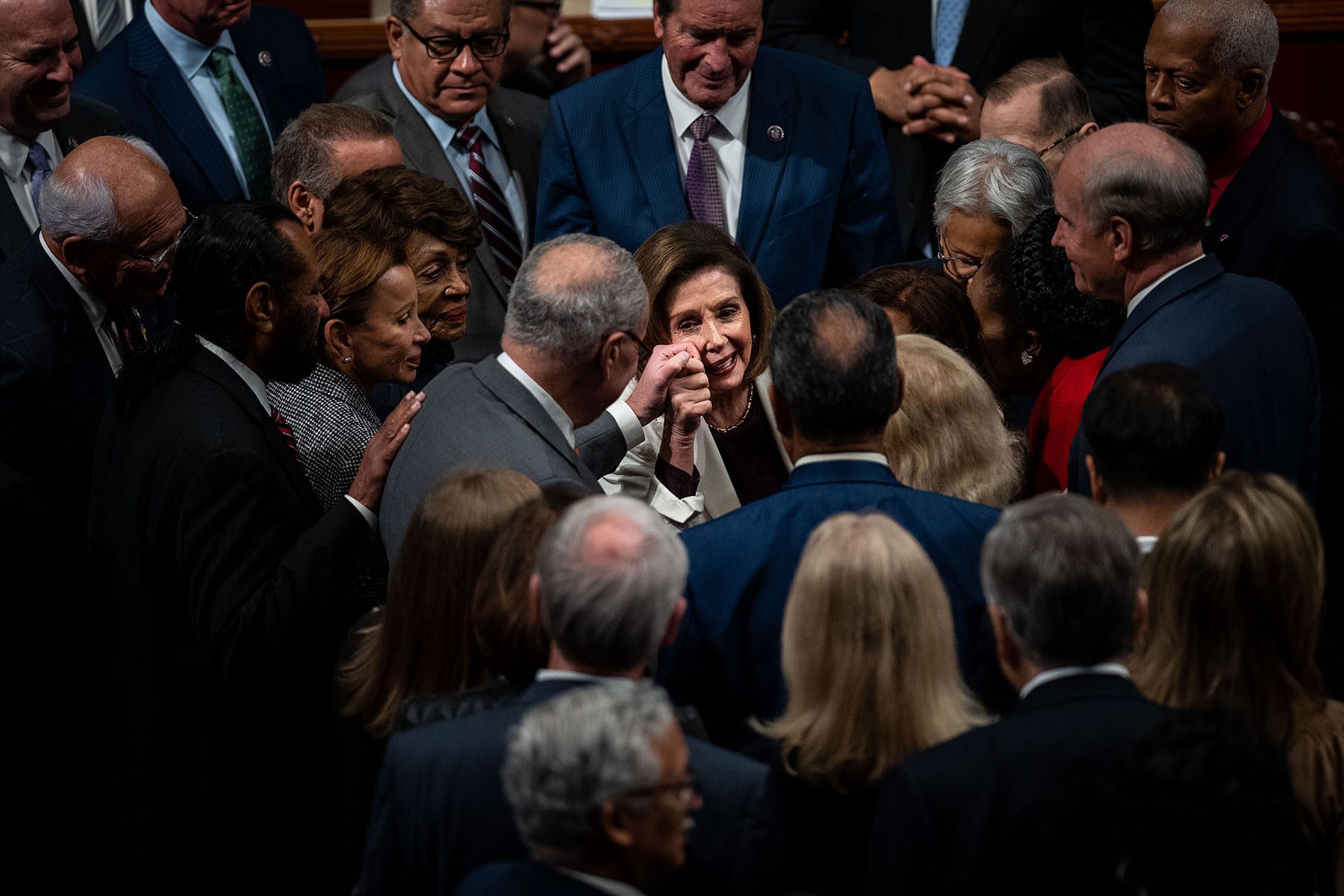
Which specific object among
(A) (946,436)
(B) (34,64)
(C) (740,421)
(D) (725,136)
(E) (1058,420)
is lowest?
(C) (740,421)

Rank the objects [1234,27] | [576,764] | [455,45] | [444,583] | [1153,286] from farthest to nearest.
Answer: [455,45]
[1234,27]
[1153,286]
[444,583]
[576,764]

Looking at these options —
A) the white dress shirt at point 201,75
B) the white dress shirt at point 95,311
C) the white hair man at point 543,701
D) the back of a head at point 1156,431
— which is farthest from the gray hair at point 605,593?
the white dress shirt at point 201,75

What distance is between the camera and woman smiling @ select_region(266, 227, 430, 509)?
11.2 feet

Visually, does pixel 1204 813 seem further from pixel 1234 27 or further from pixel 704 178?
pixel 704 178

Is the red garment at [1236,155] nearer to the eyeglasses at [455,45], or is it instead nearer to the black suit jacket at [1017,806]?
the eyeglasses at [455,45]

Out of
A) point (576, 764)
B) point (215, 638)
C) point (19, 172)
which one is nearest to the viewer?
point (576, 764)

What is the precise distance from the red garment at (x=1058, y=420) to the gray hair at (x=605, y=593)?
149 cm

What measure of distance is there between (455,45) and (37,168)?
129cm

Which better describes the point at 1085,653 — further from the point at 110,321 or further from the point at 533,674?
the point at 110,321

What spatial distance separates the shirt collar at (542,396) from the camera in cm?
304

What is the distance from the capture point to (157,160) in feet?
12.1

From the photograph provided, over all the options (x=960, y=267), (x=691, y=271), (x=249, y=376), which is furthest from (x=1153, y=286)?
(x=249, y=376)

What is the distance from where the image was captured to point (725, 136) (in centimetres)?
457

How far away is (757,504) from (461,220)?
1.52 metres
